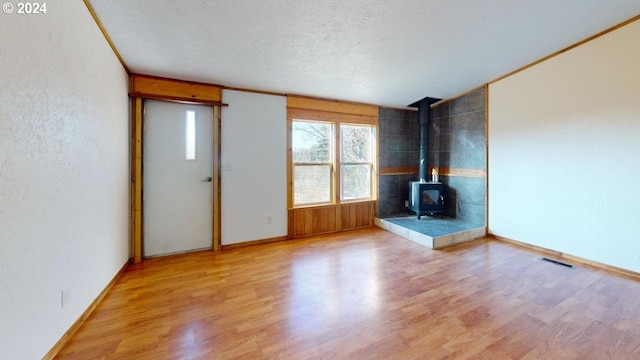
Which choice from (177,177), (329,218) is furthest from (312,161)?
(177,177)

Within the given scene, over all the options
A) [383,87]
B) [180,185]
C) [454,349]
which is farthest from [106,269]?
[383,87]

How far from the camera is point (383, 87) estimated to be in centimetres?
376

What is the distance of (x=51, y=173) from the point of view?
1.48 meters

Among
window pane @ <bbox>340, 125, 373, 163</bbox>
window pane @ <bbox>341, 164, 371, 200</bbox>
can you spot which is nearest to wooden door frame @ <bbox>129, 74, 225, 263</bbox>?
window pane @ <bbox>340, 125, 373, 163</bbox>

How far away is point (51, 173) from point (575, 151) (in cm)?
509

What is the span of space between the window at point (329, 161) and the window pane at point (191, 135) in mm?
1426

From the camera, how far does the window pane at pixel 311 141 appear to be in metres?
3.98

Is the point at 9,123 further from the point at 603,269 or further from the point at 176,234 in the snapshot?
the point at 603,269

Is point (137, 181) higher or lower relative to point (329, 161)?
lower

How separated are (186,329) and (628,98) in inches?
189

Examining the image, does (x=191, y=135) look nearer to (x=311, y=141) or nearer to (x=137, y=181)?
(x=137, y=181)

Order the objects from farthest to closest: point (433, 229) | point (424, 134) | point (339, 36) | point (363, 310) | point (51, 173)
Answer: point (424, 134)
point (433, 229)
point (339, 36)
point (363, 310)
point (51, 173)

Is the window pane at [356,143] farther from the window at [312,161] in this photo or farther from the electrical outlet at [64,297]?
the electrical outlet at [64,297]

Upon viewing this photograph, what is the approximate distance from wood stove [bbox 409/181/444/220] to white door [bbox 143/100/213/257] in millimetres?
3484
